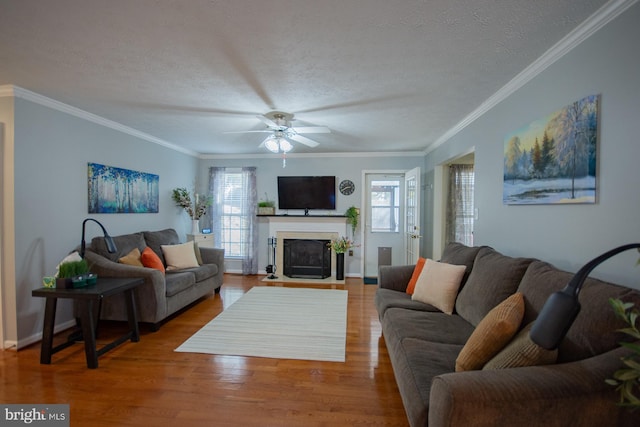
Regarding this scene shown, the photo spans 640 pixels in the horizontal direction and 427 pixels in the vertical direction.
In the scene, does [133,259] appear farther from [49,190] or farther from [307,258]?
[307,258]

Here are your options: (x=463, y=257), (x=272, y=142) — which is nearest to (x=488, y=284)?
(x=463, y=257)

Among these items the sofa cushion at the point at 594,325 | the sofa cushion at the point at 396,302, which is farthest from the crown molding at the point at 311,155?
the sofa cushion at the point at 594,325

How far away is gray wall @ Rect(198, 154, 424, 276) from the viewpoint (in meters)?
5.54

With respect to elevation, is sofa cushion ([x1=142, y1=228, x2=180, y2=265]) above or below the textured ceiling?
below

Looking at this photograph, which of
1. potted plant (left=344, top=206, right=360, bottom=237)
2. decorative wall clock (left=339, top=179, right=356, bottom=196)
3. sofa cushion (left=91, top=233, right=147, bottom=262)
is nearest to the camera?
sofa cushion (left=91, top=233, right=147, bottom=262)

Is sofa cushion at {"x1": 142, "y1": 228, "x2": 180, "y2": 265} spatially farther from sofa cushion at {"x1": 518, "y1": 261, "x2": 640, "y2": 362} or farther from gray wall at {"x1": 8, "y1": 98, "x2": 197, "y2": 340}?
sofa cushion at {"x1": 518, "y1": 261, "x2": 640, "y2": 362}

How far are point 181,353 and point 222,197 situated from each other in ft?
12.0

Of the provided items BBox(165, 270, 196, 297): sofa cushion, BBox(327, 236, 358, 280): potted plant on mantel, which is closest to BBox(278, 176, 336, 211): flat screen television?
BBox(327, 236, 358, 280): potted plant on mantel

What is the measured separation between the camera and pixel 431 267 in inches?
106

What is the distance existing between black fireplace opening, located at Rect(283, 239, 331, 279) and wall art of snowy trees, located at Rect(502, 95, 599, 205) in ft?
11.7

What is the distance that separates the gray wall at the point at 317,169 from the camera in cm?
554

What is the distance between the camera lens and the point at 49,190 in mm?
2947

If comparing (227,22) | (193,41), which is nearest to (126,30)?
(193,41)

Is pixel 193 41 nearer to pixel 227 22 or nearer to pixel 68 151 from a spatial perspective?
pixel 227 22
